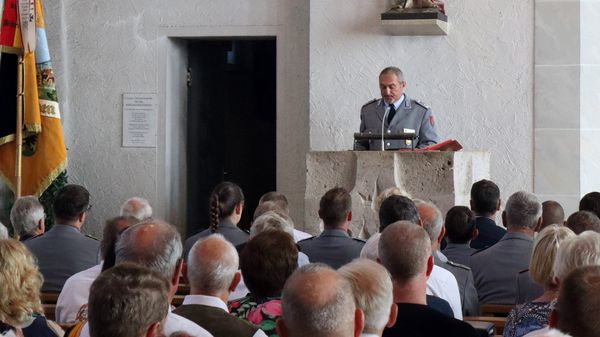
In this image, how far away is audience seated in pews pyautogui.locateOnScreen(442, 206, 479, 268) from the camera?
19.5 feet

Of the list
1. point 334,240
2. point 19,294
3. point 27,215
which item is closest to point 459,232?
point 334,240

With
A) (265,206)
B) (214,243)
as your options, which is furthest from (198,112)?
(214,243)

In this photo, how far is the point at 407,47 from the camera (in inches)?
384

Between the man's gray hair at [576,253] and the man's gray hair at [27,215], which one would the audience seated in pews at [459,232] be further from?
the man's gray hair at [27,215]

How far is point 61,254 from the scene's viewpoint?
6.03 metres

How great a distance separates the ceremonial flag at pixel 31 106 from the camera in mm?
9719

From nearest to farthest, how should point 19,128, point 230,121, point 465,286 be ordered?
1. point 465,286
2. point 19,128
3. point 230,121

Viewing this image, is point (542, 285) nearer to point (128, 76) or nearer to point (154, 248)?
point (154, 248)

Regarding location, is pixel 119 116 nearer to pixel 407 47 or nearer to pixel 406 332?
pixel 407 47

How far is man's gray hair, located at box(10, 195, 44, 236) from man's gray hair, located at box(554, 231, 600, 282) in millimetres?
3704

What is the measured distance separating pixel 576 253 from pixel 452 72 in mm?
6090

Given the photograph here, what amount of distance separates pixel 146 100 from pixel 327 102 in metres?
1.80

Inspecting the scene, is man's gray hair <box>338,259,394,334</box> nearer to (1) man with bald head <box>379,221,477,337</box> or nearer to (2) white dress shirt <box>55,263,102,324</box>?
(1) man with bald head <box>379,221,477,337</box>

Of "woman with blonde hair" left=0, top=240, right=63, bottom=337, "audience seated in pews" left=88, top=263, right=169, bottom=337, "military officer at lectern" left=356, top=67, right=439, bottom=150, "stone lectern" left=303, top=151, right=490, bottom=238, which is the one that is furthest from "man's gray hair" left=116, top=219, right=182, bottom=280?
"military officer at lectern" left=356, top=67, right=439, bottom=150
